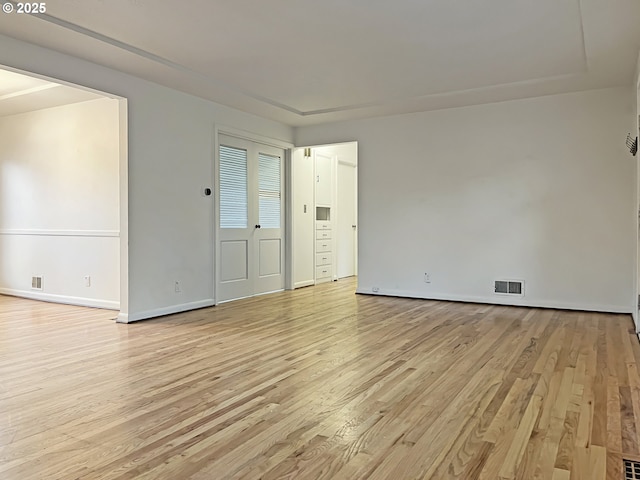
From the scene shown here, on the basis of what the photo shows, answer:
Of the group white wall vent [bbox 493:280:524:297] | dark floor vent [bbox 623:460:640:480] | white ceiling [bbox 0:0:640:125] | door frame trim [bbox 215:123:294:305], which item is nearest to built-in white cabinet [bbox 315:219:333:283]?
door frame trim [bbox 215:123:294:305]

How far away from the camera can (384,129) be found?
20.9ft

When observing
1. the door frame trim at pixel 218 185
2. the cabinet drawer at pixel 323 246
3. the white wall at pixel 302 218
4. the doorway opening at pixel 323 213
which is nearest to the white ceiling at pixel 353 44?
the door frame trim at pixel 218 185

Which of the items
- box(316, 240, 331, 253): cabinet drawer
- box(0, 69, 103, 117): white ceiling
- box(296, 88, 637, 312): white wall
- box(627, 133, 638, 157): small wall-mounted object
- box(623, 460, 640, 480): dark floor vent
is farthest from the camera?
box(316, 240, 331, 253): cabinet drawer

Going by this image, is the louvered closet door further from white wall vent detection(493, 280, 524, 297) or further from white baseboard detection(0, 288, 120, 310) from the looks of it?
white wall vent detection(493, 280, 524, 297)

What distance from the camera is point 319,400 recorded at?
2537 millimetres

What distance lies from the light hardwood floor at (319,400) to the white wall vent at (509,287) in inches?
37.7

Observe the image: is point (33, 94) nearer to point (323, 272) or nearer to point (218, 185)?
point (218, 185)

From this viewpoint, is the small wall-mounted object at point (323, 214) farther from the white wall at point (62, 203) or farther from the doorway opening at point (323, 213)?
the white wall at point (62, 203)

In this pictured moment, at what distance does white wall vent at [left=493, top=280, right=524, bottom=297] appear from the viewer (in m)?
5.50

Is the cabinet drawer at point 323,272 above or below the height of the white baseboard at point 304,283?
above

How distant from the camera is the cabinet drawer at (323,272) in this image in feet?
25.4

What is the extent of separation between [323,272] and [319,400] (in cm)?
534

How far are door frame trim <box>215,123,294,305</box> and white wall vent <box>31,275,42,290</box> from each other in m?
2.32

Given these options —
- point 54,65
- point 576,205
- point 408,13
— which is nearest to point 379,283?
point 576,205
